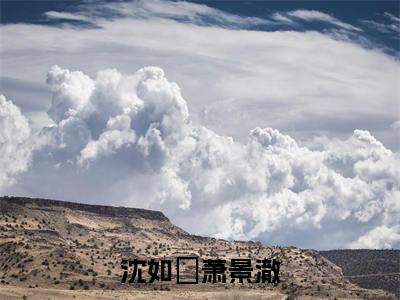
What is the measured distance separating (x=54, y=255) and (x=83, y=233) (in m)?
35.1

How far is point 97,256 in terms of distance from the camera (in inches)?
6324

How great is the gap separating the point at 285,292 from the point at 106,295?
37362 millimetres

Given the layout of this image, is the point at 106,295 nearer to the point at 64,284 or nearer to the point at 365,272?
the point at 64,284

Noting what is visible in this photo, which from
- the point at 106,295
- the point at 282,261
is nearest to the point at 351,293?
the point at 282,261

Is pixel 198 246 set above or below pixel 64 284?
above

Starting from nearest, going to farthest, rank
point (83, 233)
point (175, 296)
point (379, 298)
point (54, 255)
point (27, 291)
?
point (27, 291) → point (175, 296) → point (379, 298) → point (54, 255) → point (83, 233)

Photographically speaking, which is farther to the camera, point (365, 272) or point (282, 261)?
point (365, 272)

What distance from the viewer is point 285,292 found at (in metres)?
144

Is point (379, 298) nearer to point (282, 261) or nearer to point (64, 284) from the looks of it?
point (282, 261)

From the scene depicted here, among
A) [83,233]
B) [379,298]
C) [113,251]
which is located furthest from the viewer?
[83,233]

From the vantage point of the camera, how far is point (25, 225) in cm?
17612

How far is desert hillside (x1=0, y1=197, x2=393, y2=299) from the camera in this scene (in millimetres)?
138875

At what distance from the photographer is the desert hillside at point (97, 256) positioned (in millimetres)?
138875

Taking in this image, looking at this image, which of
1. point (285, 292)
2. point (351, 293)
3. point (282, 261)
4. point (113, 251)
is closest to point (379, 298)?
point (351, 293)
